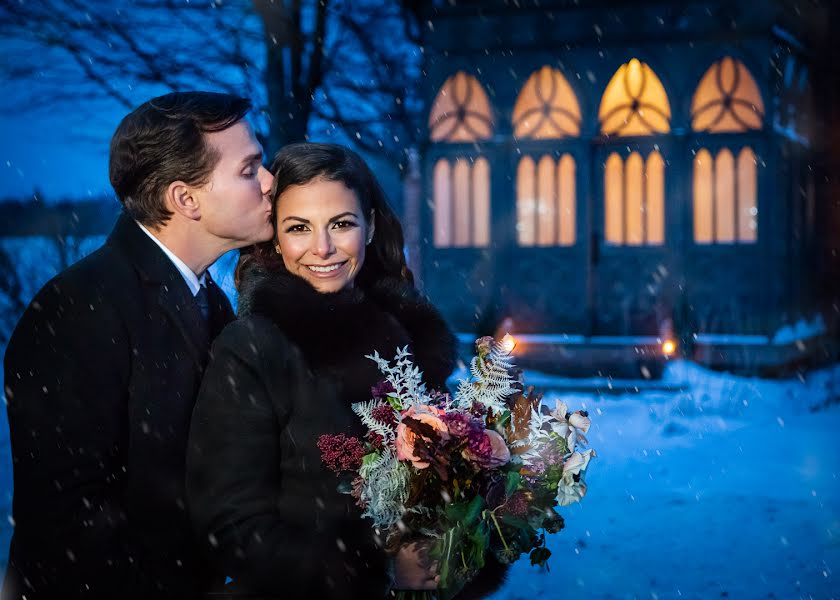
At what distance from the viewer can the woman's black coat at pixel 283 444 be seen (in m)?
2.55

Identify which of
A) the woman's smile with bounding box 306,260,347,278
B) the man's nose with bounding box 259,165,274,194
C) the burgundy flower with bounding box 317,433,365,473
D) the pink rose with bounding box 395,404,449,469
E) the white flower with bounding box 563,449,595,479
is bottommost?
the white flower with bounding box 563,449,595,479

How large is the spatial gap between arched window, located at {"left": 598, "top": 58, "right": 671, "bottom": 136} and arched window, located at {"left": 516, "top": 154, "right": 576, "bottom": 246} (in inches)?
34.3

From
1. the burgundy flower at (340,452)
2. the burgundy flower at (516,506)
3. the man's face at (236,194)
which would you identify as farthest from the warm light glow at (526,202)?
the burgundy flower at (340,452)

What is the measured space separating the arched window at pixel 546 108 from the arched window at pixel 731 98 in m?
1.72

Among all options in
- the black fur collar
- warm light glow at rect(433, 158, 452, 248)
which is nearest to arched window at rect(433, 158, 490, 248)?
warm light glow at rect(433, 158, 452, 248)

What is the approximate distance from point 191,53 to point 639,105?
6.28m

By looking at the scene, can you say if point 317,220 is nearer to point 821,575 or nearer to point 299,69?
point 821,575

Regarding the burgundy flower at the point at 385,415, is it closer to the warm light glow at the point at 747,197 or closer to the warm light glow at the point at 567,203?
the warm light glow at the point at 567,203

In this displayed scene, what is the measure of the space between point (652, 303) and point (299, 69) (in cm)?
592

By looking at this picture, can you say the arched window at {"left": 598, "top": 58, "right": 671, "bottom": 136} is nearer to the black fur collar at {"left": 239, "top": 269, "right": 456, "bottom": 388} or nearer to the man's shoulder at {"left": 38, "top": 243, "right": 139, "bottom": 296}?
the black fur collar at {"left": 239, "top": 269, "right": 456, "bottom": 388}

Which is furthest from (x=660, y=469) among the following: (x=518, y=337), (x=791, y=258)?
(x=791, y=258)

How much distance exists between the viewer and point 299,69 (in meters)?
10.5

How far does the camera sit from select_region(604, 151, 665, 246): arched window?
41.9 ft

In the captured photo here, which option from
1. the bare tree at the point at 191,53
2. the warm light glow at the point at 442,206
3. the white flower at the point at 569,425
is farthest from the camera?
the warm light glow at the point at 442,206
